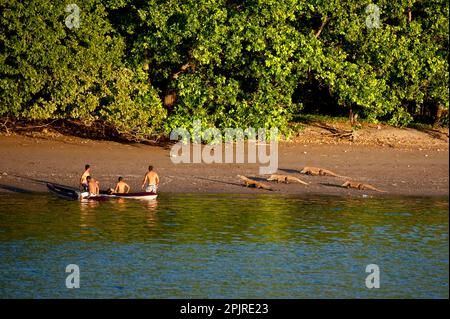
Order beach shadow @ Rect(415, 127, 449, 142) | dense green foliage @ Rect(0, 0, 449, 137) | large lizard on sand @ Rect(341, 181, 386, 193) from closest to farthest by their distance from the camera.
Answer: large lizard on sand @ Rect(341, 181, 386, 193), dense green foliage @ Rect(0, 0, 449, 137), beach shadow @ Rect(415, 127, 449, 142)

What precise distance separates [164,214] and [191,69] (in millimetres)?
9337

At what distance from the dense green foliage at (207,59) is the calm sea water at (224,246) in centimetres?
530

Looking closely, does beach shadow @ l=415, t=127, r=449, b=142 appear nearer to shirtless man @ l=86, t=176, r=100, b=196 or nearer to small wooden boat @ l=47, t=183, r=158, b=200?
small wooden boat @ l=47, t=183, r=158, b=200

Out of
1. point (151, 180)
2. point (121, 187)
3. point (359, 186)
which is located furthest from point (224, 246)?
point (359, 186)

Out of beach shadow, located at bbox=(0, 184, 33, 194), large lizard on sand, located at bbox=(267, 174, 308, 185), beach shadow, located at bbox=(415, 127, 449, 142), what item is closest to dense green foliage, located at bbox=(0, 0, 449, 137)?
Answer: beach shadow, located at bbox=(415, 127, 449, 142)

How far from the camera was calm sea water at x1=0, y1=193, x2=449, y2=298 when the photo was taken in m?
21.1

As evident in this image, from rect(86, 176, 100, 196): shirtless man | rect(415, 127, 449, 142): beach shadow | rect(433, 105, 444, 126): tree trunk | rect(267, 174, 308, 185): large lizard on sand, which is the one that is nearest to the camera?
rect(86, 176, 100, 196): shirtless man

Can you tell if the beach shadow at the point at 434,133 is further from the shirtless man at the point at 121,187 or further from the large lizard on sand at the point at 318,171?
the shirtless man at the point at 121,187

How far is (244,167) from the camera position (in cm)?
3284

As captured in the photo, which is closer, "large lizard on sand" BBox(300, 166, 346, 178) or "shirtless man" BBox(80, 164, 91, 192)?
"shirtless man" BBox(80, 164, 91, 192)

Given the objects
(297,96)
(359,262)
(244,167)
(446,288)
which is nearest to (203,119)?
(244,167)

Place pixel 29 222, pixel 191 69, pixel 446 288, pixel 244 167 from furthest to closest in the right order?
pixel 191 69 → pixel 244 167 → pixel 29 222 → pixel 446 288

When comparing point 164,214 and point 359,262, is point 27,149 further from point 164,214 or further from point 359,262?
point 359,262
